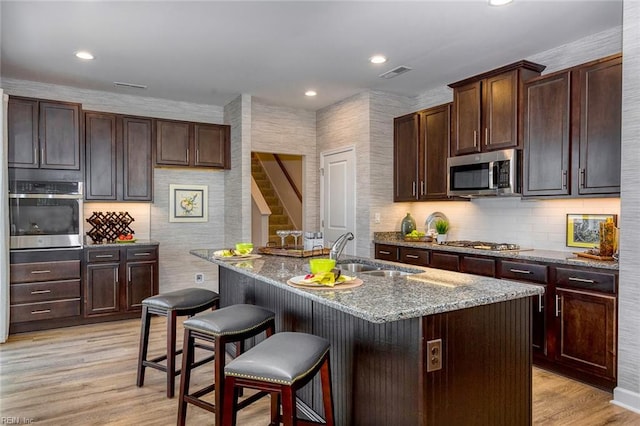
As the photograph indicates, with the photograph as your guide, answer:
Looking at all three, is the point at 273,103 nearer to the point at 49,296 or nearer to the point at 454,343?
the point at 49,296

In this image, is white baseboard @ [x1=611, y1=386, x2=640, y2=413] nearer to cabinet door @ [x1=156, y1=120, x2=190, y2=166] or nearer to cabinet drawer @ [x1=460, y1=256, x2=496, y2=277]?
cabinet drawer @ [x1=460, y1=256, x2=496, y2=277]

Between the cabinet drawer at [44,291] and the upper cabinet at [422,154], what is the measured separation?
3847mm

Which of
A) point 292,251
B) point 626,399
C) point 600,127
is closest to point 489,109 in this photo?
point 600,127

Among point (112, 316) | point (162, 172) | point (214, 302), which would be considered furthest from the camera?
point (162, 172)

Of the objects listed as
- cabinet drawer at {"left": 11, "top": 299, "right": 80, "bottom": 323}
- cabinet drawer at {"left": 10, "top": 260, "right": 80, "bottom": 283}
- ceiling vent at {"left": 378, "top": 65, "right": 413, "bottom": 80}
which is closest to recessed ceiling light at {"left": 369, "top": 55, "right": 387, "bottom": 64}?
ceiling vent at {"left": 378, "top": 65, "right": 413, "bottom": 80}

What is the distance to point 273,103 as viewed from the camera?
5789 mm

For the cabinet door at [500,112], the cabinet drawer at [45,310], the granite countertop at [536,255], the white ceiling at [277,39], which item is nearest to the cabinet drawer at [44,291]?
the cabinet drawer at [45,310]

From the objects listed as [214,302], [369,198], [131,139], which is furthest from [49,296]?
[369,198]

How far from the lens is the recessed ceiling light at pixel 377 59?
403cm

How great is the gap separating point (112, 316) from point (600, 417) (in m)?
4.62

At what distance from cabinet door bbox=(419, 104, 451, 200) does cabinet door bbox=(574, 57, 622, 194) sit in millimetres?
1436

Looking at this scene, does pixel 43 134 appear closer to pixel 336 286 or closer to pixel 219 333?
pixel 219 333

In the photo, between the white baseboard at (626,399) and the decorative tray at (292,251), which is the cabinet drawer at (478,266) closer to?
the white baseboard at (626,399)

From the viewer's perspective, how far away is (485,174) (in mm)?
4051
